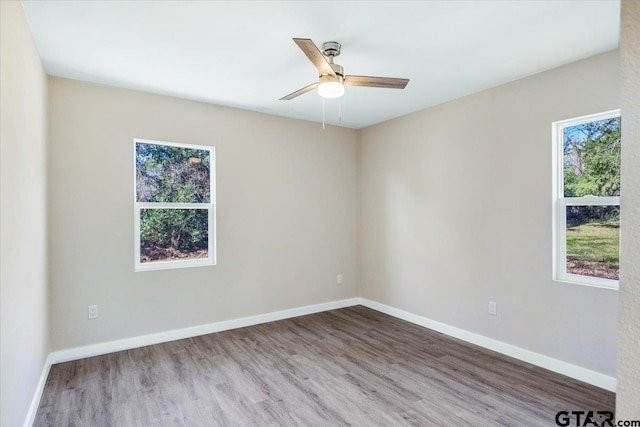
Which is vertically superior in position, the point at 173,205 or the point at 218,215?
the point at 173,205

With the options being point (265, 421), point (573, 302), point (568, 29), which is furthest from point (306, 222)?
point (568, 29)

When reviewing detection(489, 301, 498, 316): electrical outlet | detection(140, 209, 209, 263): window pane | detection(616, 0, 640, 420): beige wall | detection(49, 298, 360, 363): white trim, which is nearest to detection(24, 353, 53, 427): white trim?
detection(49, 298, 360, 363): white trim

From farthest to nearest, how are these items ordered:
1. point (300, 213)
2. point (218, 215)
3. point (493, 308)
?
point (300, 213)
point (218, 215)
point (493, 308)

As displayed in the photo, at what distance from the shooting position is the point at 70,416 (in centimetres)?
229

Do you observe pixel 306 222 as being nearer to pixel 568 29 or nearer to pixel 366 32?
pixel 366 32

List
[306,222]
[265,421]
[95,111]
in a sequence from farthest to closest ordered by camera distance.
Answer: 1. [306,222]
2. [95,111]
3. [265,421]

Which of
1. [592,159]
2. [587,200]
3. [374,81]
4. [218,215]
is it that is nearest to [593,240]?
[587,200]

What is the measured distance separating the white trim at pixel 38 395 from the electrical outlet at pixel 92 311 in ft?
1.37

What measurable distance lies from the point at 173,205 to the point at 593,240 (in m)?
3.86

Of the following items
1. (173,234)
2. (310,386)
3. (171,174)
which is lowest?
(310,386)

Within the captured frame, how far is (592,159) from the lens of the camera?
2.76 m

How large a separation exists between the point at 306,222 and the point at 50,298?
273 centimetres

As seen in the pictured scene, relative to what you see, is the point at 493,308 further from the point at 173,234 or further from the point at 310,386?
the point at 173,234

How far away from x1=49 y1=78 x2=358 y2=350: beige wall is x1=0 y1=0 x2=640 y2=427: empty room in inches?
0.8
